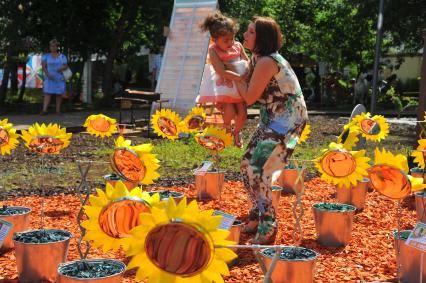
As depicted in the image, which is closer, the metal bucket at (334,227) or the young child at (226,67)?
the young child at (226,67)

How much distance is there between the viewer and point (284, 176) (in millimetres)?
6633

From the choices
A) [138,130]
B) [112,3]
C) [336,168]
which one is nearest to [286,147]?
[336,168]

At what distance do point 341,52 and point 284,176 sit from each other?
77.8 feet


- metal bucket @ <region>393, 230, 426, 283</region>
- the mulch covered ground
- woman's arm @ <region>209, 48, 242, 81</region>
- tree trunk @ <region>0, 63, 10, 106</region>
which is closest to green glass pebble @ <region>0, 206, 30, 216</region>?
the mulch covered ground

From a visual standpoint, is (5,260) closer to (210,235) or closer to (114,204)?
(114,204)

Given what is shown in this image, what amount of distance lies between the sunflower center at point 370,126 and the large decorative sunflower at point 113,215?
437cm

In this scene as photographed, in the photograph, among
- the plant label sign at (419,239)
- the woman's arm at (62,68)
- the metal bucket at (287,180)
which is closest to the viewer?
the plant label sign at (419,239)

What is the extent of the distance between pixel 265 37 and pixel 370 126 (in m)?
2.72

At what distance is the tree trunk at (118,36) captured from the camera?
17.8 metres

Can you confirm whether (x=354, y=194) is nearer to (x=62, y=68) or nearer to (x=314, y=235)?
(x=314, y=235)

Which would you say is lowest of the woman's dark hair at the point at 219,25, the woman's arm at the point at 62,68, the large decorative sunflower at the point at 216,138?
the large decorative sunflower at the point at 216,138

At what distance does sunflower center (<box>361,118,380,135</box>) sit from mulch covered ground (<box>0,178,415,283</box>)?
0.79m

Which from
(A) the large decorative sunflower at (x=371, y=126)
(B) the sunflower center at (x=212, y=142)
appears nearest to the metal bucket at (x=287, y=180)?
(A) the large decorative sunflower at (x=371, y=126)

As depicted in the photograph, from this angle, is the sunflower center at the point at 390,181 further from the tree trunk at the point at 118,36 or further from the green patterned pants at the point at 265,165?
the tree trunk at the point at 118,36
